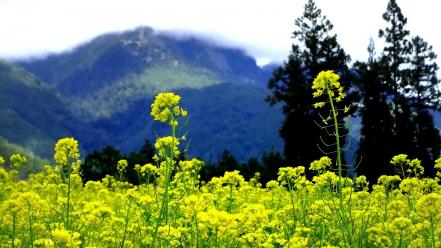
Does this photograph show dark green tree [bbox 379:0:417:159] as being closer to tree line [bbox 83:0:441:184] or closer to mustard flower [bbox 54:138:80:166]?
tree line [bbox 83:0:441:184]

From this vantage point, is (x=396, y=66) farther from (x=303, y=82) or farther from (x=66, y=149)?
(x=66, y=149)

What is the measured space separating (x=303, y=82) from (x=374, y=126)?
615 cm

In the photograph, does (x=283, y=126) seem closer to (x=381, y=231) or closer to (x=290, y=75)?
(x=290, y=75)

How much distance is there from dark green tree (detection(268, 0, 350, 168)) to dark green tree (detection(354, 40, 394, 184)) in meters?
2.43

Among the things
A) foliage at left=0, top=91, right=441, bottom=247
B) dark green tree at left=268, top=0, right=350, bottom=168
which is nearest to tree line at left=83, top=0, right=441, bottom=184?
dark green tree at left=268, top=0, right=350, bottom=168

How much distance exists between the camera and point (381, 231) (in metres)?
5.59

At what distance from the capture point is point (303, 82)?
34.6 metres

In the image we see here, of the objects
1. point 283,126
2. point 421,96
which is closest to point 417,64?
point 421,96

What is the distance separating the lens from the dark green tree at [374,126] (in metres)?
28.4

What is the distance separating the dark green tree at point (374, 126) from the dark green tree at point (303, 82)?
243 centimetres

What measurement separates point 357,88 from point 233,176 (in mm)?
28309

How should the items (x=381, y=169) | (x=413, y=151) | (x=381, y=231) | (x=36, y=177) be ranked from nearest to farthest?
(x=381, y=231) → (x=36, y=177) → (x=381, y=169) → (x=413, y=151)

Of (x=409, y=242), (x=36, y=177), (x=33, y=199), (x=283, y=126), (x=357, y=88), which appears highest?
(x=357, y=88)

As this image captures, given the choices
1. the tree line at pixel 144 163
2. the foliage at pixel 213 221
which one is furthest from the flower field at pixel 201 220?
the tree line at pixel 144 163
